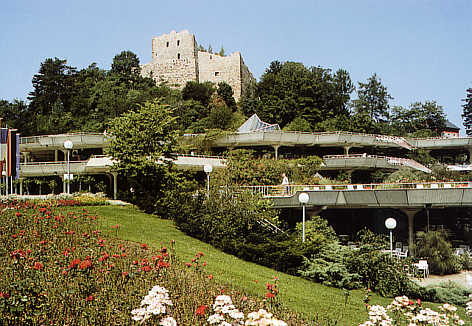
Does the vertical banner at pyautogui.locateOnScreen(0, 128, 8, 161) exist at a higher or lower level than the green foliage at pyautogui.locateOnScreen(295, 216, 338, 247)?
higher

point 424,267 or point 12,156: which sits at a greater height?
point 12,156

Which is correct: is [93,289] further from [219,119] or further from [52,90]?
[52,90]

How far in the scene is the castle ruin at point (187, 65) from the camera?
225ft

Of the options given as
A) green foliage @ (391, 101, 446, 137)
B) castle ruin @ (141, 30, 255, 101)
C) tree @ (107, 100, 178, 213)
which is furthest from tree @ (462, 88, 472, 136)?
tree @ (107, 100, 178, 213)

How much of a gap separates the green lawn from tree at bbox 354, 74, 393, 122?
4729 centimetres

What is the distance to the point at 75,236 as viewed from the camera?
11.5 metres

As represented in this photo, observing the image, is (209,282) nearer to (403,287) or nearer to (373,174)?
(403,287)

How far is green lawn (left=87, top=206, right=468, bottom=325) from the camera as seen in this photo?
32.8 feet

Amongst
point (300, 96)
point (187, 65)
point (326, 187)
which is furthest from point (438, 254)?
point (187, 65)

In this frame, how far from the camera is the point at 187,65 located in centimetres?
6850

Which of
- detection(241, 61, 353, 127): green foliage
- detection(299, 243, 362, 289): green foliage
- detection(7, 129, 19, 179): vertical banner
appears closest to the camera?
detection(299, 243, 362, 289): green foliage

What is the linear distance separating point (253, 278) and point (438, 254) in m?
12.1

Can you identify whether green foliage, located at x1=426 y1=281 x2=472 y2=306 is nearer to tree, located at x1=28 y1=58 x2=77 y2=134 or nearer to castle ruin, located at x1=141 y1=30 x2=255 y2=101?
tree, located at x1=28 y1=58 x2=77 y2=134

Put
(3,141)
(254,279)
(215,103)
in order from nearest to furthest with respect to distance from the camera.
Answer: (254,279) → (3,141) → (215,103)
